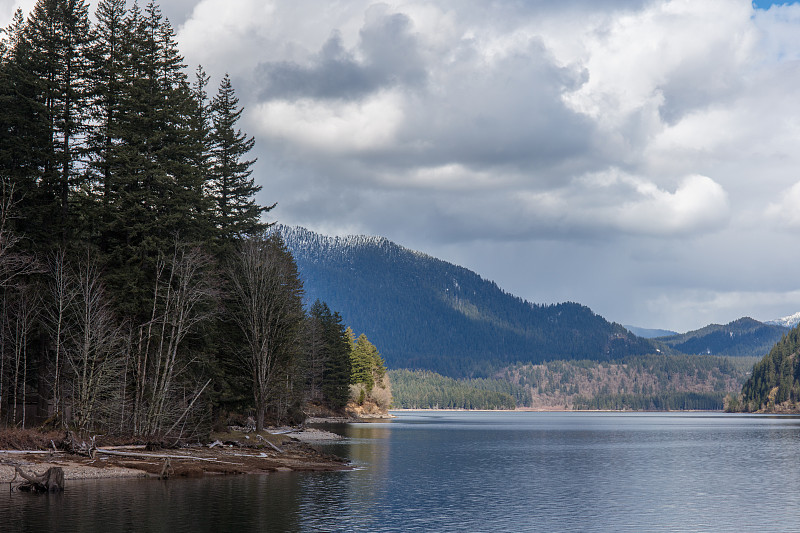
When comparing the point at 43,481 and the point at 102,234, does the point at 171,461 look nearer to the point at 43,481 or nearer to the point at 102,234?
the point at 43,481

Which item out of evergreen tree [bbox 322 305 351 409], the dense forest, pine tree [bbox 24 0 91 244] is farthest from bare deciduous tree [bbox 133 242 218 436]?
evergreen tree [bbox 322 305 351 409]

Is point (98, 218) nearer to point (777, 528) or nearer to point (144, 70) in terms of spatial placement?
point (144, 70)

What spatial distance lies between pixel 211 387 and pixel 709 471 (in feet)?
133

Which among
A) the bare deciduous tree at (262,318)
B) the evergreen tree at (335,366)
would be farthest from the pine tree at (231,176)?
the evergreen tree at (335,366)

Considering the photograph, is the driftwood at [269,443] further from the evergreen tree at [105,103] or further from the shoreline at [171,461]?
the evergreen tree at [105,103]

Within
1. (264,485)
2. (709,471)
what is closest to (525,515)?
(264,485)

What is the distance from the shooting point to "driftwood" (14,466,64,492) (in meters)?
37.0

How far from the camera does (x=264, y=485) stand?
44375 mm

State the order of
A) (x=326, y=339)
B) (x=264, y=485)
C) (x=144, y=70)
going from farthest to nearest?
(x=326, y=339) → (x=144, y=70) → (x=264, y=485)

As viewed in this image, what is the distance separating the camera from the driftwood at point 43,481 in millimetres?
37000

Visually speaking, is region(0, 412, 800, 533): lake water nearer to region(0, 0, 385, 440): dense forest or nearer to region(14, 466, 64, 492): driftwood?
region(14, 466, 64, 492): driftwood

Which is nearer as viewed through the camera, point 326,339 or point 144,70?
point 144,70

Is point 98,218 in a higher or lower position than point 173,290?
higher

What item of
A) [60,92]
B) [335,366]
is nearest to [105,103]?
[60,92]
